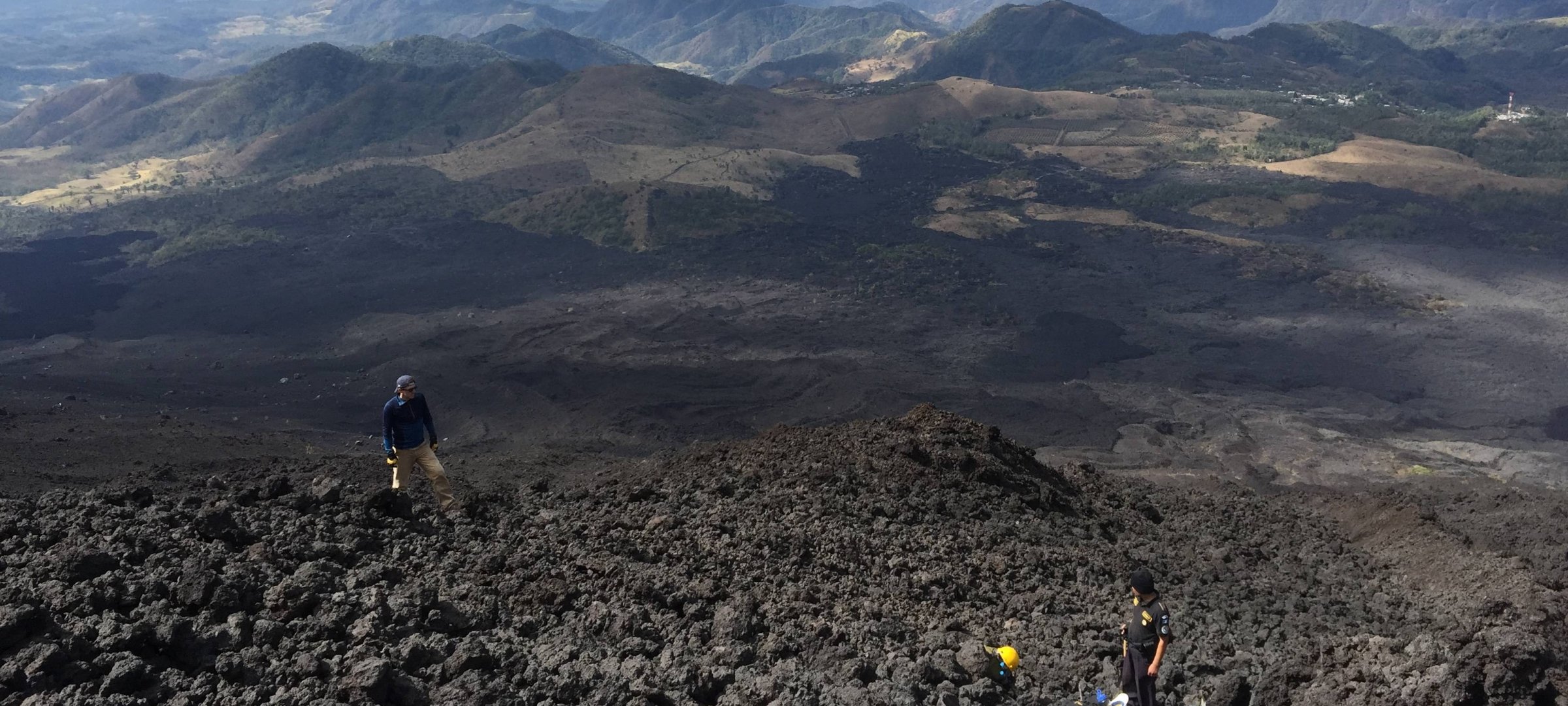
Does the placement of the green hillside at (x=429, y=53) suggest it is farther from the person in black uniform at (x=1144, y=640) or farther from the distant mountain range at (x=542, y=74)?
the person in black uniform at (x=1144, y=640)

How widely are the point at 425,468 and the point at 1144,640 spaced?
7043 mm

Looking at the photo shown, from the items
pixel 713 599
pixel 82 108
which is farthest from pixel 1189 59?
pixel 713 599

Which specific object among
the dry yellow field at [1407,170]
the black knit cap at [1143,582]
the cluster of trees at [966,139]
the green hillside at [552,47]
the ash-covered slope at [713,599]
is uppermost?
the green hillside at [552,47]

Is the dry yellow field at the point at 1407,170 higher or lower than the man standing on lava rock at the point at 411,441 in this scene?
lower

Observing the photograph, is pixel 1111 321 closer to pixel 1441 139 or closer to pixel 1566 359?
pixel 1566 359

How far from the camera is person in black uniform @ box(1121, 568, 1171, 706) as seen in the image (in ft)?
21.6

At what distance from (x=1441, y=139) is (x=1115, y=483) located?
5277 centimetres

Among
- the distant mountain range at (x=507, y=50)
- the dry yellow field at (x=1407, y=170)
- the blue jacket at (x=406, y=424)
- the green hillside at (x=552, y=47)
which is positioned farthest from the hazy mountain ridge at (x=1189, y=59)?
the blue jacket at (x=406, y=424)

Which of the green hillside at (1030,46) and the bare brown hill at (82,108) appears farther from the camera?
the green hillside at (1030,46)

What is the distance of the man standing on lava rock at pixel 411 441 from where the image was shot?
1019cm

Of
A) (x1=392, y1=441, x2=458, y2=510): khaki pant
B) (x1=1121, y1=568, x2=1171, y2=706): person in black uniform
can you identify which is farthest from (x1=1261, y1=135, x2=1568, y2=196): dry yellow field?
(x1=392, y1=441, x2=458, y2=510): khaki pant

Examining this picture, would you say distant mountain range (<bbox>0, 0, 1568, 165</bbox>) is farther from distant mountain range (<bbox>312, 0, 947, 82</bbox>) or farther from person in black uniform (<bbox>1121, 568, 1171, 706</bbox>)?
person in black uniform (<bbox>1121, 568, 1171, 706</bbox>)

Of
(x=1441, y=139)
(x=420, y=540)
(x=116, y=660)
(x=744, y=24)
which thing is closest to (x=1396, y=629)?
(x=420, y=540)

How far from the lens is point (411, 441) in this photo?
1041 centimetres
